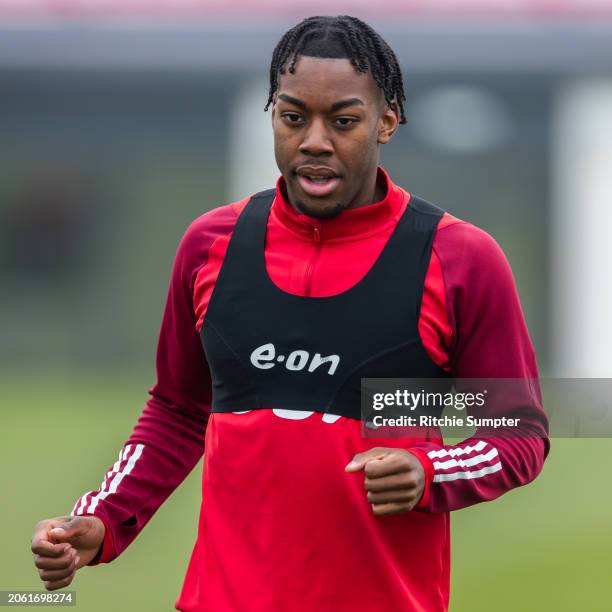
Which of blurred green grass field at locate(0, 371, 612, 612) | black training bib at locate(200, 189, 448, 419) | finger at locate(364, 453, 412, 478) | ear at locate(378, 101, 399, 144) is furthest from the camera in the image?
blurred green grass field at locate(0, 371, 612, 612)

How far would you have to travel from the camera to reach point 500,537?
7.38m

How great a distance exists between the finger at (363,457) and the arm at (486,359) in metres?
0.15

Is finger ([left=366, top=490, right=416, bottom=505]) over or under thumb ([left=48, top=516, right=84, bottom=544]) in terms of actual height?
over

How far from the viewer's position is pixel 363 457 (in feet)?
8.25

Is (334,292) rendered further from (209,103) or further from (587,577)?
(209,103)

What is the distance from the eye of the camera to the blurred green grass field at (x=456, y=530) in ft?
20.7

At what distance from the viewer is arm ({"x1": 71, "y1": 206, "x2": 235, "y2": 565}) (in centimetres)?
294

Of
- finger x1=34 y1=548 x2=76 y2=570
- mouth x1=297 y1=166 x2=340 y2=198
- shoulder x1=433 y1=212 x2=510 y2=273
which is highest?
mouth x1=297 y1=166 x2=340 y2=198

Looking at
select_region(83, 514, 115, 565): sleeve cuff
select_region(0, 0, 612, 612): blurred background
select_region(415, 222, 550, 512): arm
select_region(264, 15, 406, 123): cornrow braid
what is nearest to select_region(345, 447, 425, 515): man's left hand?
select_region(415, 222, 550, 512): arm

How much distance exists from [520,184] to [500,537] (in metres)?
7.93

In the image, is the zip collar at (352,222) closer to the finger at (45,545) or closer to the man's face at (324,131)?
the man's face at (324,131)

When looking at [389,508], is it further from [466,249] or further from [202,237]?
[202,237]

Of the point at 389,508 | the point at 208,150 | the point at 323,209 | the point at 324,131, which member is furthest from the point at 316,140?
the point at 208,150

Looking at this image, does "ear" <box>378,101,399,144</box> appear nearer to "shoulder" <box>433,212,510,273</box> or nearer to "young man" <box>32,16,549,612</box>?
"young man" <box>32,16,549,612</box>
